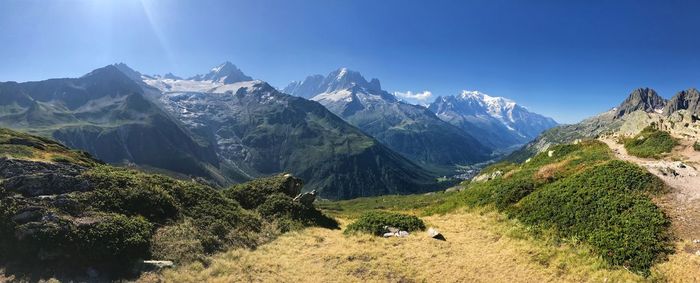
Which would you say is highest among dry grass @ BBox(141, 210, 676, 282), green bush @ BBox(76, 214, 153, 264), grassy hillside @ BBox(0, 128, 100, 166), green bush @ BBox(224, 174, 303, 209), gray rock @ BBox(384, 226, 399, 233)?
grassy hillside @ BBox(0, 128, 100, 166)

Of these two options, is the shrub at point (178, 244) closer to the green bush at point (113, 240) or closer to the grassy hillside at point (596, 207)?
the green bush at point (113, 240)

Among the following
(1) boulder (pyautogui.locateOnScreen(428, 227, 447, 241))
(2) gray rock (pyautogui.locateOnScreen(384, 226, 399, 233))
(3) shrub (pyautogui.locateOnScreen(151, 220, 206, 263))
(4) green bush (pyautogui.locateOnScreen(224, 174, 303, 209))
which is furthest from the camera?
(4) green bush (pyautogui.locateOnScreen(224, 174, 303, 209))

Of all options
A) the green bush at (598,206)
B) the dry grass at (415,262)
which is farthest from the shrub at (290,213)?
the green bush at (598,206)

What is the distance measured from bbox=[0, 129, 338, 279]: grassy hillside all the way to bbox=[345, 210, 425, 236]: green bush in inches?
185

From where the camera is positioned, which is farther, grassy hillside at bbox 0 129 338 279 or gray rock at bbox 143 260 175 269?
gray rock at bbox 143 260 175 269

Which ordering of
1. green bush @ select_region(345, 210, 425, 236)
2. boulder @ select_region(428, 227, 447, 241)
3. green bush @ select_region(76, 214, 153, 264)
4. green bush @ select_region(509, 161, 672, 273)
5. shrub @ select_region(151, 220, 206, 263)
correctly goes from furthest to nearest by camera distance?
green bush @ select_region(345, 210, 425, 236), boulder @ select_region(428, 227, 447, 241), shrub @ select_region(151, 220, 206, 263), green bush @ select_region(509, 161, 672, 273), green bush @ select_region(76, 214, 153, 264)

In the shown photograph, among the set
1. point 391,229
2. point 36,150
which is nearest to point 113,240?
point 391,229

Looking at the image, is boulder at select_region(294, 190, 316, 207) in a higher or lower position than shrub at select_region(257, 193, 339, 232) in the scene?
higher

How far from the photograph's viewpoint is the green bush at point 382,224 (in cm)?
3553

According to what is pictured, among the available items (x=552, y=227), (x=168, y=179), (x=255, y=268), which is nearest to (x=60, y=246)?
(x=255, y=268)

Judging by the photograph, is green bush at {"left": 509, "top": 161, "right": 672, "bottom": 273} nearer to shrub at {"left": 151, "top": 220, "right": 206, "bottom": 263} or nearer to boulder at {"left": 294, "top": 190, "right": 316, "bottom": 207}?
boulder at {"left": 294, "top": 190, "right": 316, "bottom": 207}

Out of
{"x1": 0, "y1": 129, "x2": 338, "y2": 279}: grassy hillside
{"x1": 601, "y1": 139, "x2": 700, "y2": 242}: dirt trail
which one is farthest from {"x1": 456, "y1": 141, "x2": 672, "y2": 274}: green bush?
{"x1": 0, "y1": 129, "x2": 338, "y2": 279}: grassy hillside

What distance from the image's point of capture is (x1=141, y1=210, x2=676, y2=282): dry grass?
2423cm

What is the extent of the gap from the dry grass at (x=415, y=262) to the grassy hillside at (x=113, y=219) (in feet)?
7.79
